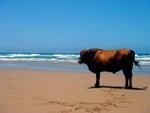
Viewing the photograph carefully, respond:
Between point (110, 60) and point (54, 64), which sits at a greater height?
point (110, 60)

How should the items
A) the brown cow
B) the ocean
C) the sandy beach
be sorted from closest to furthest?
1. the sandy beach
2. the brown cow
3. the ocean

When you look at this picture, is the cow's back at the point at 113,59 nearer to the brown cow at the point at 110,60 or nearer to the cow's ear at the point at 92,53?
the brown cow at the point at 110,60

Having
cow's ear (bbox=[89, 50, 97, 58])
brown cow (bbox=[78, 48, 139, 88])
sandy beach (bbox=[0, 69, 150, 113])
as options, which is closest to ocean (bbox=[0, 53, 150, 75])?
cow's ear (bbox=[89, 50, 97, 58])

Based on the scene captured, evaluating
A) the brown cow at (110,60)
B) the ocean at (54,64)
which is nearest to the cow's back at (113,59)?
the brown cow at (110,60)

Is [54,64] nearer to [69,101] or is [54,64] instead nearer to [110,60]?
[110,60]

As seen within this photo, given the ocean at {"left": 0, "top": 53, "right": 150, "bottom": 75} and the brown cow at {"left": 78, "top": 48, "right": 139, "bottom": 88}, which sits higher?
the brown cow at {"left": 78, "top": 48, "right": 139, "bottom": 88}

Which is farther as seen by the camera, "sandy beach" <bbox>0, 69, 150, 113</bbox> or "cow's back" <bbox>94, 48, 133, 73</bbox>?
"cow's back" <bbox>94, 48, 133, 73</bbox>

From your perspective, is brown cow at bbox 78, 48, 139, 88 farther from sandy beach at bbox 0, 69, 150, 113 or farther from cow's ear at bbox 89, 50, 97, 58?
sandy beach at bbox 0, 69, 150, 113

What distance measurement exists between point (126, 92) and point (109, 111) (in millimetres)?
3418

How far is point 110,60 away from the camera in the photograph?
488 inches

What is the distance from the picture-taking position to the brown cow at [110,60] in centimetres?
1211

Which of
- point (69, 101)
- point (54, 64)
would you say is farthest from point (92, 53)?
point (54, 64)

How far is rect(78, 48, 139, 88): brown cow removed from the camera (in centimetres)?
1211

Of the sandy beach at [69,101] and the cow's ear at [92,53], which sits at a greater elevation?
the cow's ear at [92,53]
